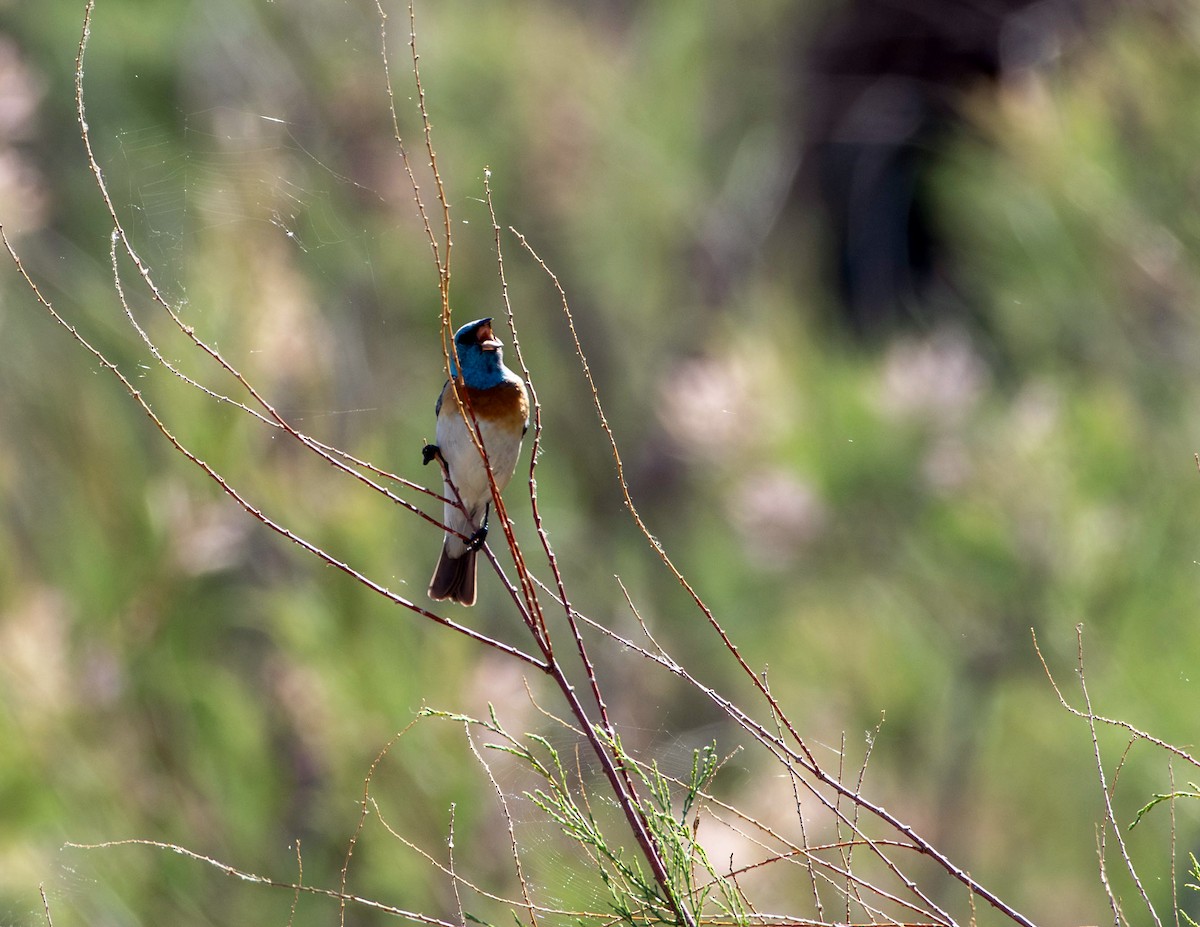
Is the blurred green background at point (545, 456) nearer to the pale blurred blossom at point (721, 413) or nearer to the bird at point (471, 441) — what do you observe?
the pale blurred blossom at point (721, 413)

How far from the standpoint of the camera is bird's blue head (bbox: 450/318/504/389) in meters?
2.59

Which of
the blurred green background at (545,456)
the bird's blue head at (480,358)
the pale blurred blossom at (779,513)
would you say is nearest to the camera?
the bird's blue head at (480,358)

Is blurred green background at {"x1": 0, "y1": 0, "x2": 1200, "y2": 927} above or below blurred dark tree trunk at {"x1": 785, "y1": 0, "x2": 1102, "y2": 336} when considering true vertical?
below

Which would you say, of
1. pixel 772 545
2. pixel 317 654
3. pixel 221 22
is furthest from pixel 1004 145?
pixel 221 22

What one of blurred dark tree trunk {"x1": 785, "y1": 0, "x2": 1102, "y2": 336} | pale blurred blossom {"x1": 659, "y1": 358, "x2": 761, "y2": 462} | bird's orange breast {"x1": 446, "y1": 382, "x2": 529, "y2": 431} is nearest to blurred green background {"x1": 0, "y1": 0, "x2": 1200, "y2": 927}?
pale blurred blossom {"x1": 659, "y1": 358, "x2": 761, "y2": 462}

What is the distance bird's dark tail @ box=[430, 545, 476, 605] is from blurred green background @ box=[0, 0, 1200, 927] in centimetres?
35

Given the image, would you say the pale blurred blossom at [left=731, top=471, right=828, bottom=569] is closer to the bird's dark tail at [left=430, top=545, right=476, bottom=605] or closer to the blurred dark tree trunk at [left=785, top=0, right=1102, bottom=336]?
the bird's dark tail at [left=430, top=545, right=476, bottom=605]

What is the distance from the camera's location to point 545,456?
4766mm

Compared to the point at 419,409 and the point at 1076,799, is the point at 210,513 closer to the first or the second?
the point at 419,409

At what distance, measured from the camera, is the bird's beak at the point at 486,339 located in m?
2.53

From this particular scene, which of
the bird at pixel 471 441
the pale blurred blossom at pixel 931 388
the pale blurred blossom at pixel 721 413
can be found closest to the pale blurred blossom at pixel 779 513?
the pale blurred blossom at pixel 721 413

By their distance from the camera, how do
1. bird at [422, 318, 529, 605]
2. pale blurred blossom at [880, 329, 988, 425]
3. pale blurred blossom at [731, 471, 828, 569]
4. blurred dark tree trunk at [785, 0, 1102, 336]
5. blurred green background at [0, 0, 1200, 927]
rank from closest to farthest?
bird at [422, 318, 529, 605] → blurred green background at [0, 0, 1200, 927] → pale blurred blossom at [880, 329, 988, 425] → pale blurred blossom at [731, 471, 828, 569] → blurred dark tree trunk at [785, 0, 1102, 336]

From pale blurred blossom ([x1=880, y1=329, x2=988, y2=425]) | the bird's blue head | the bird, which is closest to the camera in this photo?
the bird

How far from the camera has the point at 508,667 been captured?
362cm
